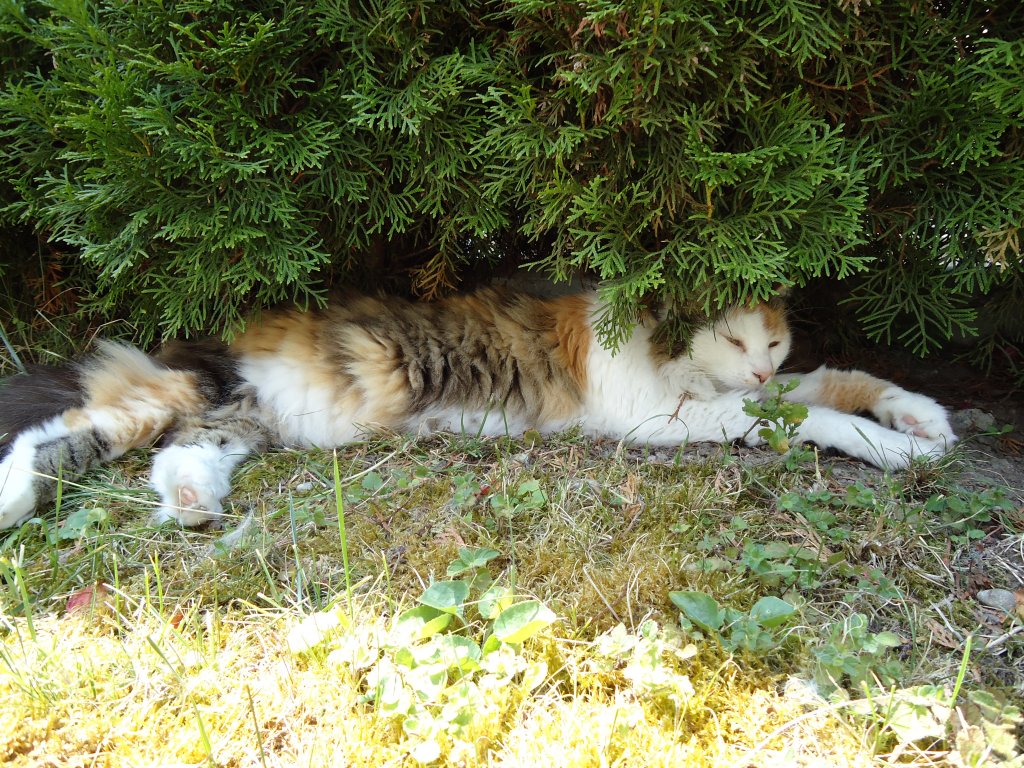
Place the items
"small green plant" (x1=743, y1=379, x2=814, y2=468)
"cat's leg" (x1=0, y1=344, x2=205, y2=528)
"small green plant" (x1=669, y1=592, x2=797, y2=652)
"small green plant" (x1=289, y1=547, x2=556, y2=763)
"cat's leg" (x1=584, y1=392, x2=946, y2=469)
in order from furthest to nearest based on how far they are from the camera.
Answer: "cat's leg" (x1=584, y1=392, x2=946, y2=469), "small green plant" (x1=743, y1=379, x2=814, y2=468), "cat's leg" (x1=0, y1=344, x2=205, y2=528), "small green plant" (x1=669, y1=592, x2=797, y2=652), "small green plant" (x1=289, y1=547, x2=556, y2=763)

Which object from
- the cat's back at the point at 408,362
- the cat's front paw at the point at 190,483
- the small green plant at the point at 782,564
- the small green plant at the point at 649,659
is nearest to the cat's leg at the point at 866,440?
the small green plant at the point at 782,564

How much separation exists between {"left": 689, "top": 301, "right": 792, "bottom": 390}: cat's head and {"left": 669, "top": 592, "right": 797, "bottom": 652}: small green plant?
118 cm

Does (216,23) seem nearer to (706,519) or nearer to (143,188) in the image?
(143,188)

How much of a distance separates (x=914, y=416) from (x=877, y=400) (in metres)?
0.18

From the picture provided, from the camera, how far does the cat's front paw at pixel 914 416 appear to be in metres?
2.55

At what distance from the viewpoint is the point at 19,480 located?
2.04 meters

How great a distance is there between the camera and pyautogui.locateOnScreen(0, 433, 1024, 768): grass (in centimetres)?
134

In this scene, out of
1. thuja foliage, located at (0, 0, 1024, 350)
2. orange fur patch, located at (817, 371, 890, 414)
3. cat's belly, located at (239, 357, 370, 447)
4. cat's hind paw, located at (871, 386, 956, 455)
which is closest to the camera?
thuja foliage, located at (0, 0, 1024, 350)

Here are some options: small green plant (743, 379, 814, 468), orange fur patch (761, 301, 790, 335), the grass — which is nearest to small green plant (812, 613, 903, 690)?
the grass

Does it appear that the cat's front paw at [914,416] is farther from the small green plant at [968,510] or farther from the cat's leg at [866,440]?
the small green plant at [968,510]

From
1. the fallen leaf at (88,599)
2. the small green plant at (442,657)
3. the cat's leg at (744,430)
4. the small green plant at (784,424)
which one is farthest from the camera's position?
the cat's leg at (744,430)

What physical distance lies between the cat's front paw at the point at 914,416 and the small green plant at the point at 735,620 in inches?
51.1

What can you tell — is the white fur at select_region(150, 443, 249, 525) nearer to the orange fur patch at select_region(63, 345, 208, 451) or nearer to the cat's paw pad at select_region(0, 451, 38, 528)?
the orange fur patch at select_region(63, 345, 208, 451)

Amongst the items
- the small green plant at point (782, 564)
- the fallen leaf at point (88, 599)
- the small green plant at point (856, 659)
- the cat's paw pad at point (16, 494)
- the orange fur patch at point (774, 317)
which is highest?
the orange fur patch at point (774, 317)
